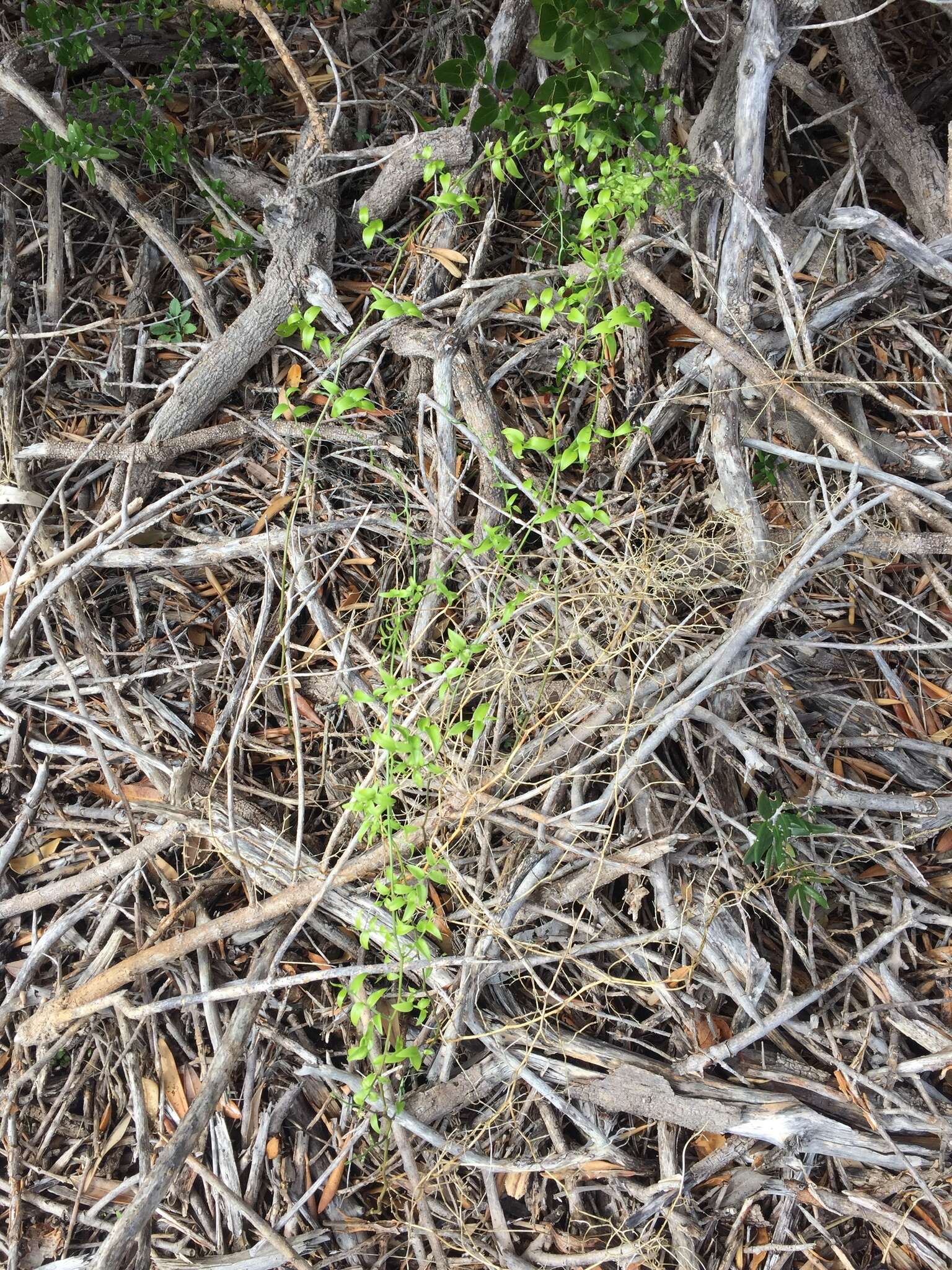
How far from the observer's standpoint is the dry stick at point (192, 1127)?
1.64 metres

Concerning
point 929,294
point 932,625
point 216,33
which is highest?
point 216,33

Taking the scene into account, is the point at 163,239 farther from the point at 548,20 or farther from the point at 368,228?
the point at 548,20

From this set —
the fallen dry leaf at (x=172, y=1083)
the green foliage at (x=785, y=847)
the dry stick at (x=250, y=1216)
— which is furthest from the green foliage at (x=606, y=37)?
the dry stick at (x=250, y=1216)

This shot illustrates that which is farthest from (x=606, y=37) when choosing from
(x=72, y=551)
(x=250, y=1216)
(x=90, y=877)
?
(x=250, y=1216)

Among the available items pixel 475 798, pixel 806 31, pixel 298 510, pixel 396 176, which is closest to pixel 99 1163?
pixel 475 798

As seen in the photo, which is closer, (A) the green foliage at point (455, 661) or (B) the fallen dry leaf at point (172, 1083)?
(A) the green foliage at point (455, 661)

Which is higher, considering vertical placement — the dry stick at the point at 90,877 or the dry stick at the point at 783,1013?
the dry stick at the point at 90,877

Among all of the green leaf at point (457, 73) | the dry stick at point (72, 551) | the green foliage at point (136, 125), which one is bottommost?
the dry stick at point (72, 551)

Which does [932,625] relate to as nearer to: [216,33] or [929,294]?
[929,294]

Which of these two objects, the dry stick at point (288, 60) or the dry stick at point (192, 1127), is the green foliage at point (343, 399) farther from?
the dry stick at point (192, 1127)

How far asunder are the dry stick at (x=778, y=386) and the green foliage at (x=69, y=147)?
126cm

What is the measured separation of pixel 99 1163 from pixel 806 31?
309 centimetres

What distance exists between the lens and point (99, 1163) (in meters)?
1.82

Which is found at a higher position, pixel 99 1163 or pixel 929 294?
pixel 929 294
